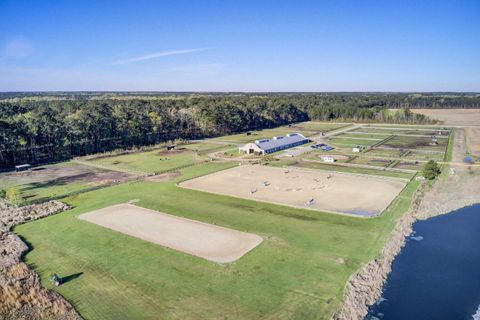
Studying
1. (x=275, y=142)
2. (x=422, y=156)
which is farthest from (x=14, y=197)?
(x=422, y=156)

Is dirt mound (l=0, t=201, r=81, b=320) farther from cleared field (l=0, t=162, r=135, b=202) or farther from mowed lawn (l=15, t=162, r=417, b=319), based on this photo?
cleared field (l=0, t=162, r=135, b=202)

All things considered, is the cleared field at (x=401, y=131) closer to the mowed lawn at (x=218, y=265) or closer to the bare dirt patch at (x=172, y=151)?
the bare dirt patch at (x=172, y=151)

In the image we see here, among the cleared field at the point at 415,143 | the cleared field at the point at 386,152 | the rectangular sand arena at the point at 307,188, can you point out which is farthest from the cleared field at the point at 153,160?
the cleared field at the point at 415,143

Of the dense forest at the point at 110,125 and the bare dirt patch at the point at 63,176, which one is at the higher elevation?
the dense forest at the point at 110,125

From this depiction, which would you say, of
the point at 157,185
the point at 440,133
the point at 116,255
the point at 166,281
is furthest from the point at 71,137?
the point at 440,133

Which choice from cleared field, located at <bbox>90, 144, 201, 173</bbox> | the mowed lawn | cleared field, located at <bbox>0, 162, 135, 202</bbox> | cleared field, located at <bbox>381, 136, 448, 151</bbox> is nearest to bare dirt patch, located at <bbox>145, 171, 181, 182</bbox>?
cleared field, located at <bbox>90, 144, 201, 173</bbox>

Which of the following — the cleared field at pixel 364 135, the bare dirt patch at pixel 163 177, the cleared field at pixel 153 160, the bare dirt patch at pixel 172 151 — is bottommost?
the bare dirt patch at pixel 163 177

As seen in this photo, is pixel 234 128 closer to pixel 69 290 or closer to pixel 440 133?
pixel 440 133
